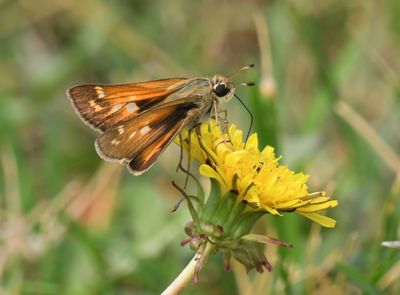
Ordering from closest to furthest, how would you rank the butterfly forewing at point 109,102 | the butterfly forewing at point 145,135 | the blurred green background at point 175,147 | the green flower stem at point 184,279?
the green flower stem at point 184,279 < the butterfly forewing at point 145,135 < the butterfly forewing at point 109,102 < the blurred green background at point 175,147

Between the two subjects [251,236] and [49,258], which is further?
[49,258]

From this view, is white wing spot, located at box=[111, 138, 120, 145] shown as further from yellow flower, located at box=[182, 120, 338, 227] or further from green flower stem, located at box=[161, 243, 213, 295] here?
green flower stem, located at box=[161, 243, 213, 295]

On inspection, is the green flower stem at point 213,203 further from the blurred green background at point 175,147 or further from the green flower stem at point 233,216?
the blurred green background at point 175,147

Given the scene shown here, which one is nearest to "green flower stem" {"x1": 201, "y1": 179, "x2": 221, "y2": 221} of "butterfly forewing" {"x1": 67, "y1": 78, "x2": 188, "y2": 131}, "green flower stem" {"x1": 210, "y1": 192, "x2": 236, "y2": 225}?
"green flower stem" {"x1": 210, "y1": 192, "x2": 236, "y2": 225}

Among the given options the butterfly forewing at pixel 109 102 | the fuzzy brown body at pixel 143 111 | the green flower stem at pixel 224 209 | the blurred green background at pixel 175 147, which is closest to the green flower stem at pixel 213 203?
the green flower stem at pixel 224 209

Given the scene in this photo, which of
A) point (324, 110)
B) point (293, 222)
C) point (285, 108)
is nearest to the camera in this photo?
point (293, 222)

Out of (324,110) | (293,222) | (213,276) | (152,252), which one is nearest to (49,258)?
(152,252)

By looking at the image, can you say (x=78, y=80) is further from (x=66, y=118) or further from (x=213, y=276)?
(x=213, y=276)
